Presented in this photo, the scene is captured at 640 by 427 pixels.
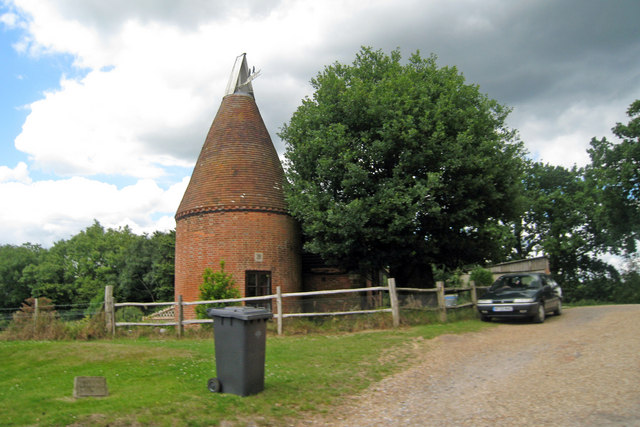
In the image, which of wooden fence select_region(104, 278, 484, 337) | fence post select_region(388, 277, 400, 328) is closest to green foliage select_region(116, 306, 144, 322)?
wooden fence select_region(104, 278, 484, 337)

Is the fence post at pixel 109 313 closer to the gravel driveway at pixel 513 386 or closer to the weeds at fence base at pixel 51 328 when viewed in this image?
the weeds at fence base at pixel 51 328

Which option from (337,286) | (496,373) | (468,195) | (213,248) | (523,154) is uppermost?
(523,154)

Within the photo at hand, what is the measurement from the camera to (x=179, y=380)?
6.70m

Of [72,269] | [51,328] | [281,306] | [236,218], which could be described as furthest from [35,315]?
Answer: [72,269]

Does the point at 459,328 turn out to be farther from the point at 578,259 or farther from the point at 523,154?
the point at 578,259

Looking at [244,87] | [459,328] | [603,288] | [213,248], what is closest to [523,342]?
[459,328]

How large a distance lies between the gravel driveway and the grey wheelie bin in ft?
3.74

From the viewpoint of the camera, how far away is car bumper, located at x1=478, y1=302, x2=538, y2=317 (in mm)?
12617

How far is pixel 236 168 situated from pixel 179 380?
11.8 m

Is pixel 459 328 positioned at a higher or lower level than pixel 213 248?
lower

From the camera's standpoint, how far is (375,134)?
49.9 feet

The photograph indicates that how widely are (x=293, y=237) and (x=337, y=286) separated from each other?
301cm

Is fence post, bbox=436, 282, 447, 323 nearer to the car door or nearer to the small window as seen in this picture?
the car door

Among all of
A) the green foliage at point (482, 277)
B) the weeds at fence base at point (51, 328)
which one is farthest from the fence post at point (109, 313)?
the green foliage at point (482, 277)
